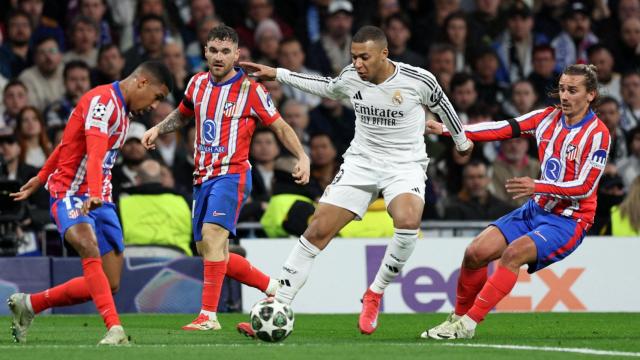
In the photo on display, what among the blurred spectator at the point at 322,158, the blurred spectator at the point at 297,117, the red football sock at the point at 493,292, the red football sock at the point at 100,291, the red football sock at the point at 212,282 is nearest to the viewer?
the red football sock at the point at 100,291

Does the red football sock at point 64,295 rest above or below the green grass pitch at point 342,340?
above

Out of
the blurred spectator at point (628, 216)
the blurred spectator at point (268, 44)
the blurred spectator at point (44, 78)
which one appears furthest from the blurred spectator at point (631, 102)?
the blurred spectator at point (44, 78)

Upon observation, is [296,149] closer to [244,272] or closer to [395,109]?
[395,109]

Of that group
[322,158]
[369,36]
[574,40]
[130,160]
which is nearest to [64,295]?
[369,36]

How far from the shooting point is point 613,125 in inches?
638

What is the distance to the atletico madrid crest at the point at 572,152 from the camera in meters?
9.30

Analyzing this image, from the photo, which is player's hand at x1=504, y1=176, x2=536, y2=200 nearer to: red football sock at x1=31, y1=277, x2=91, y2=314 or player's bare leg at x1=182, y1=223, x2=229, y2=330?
player's bare leg at x1=182, y1=223, x2=229, y2=330

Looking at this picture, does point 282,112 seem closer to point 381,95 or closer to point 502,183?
point 502,183

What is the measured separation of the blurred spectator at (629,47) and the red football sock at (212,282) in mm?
9133

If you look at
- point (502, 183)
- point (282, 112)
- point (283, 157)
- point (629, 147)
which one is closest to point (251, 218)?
point (283, 157)

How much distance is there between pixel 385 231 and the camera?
14.0 meters

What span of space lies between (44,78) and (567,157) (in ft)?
26.2

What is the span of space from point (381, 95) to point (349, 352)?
225cm

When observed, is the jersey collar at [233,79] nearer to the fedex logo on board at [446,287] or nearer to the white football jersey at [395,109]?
the white football jersey at [395,109]
